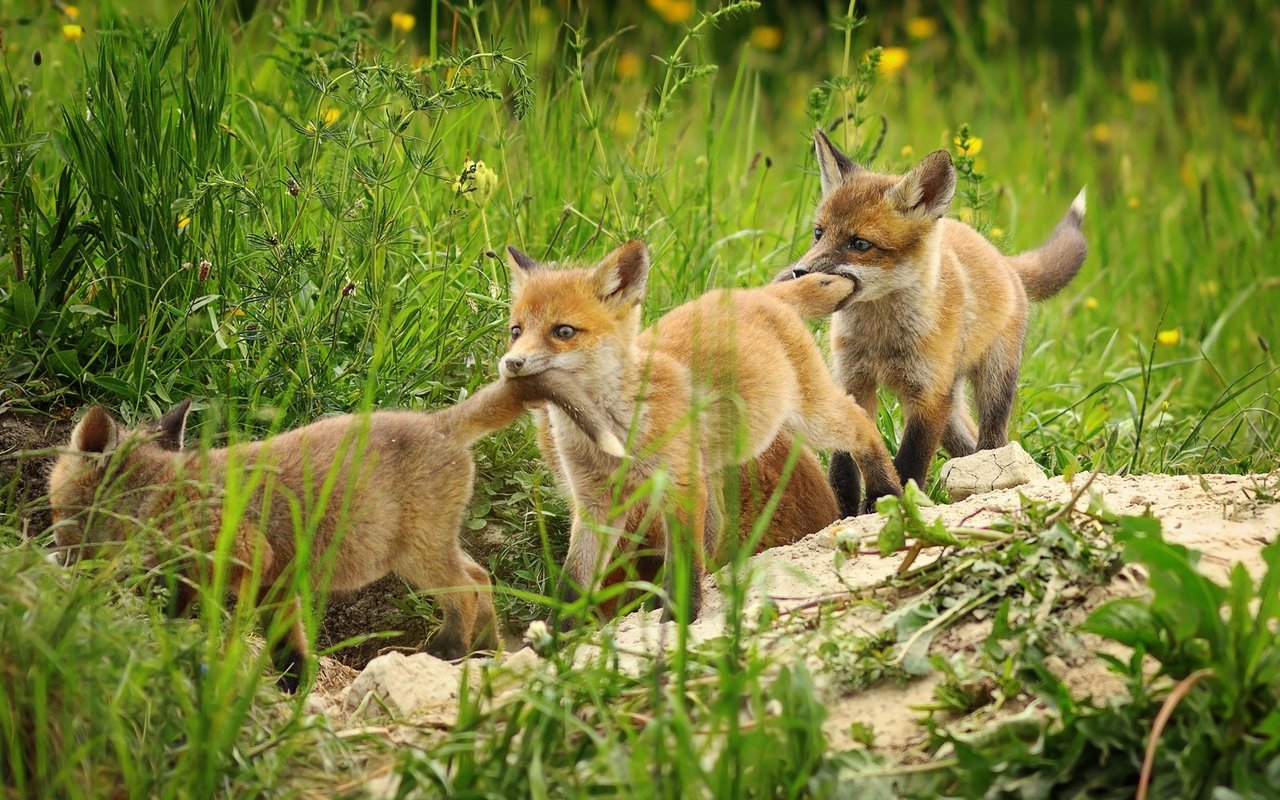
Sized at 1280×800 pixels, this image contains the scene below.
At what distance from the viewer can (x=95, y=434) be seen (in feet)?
11.7

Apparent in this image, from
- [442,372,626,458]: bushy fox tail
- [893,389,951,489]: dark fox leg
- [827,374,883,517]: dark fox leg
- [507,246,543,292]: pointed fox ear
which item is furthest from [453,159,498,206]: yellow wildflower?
[893,389,951,489]: dark fox leg

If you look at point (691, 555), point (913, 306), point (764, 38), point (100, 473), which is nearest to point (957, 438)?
point (913, 306)

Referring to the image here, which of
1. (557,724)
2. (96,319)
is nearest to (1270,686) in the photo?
(557,724)

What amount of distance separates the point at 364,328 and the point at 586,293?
822 millimetres

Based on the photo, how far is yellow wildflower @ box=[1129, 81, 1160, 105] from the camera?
34.8ft

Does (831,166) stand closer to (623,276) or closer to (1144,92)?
(623,276)

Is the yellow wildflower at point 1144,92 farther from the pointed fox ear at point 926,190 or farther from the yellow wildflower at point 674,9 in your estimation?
the pointed fox ear at point 926,190

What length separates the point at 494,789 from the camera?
8.41 feet

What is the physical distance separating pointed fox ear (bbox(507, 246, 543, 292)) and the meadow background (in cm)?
23

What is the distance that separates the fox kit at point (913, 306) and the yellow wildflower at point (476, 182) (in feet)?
3.84

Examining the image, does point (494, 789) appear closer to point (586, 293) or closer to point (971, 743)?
point (971, 743)

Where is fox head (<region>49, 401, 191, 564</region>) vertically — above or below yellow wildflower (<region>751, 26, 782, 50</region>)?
below

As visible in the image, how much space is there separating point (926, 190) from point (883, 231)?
0.23 meters

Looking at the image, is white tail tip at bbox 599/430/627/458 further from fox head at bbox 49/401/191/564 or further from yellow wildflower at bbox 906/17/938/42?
yellow wildflower at bbox 906/17/938/42
